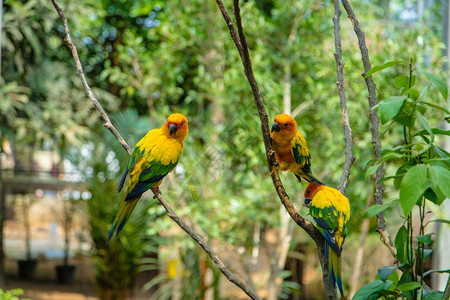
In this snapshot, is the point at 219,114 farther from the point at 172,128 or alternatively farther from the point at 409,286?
the point at 409,286

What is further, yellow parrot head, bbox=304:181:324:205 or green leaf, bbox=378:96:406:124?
yellow parrot head, bbox=304:181:324:205

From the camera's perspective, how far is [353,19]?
2.33 feet

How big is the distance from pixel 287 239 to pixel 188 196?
0.59m

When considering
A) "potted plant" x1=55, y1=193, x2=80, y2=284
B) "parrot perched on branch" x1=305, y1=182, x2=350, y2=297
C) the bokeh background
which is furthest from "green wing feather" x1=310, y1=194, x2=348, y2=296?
"potted plant" x1=55, y1=193, x2=80, y2=284

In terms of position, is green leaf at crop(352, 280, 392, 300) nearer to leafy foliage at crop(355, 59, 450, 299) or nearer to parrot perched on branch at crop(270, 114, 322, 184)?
leafy foliage at crop(355, 59, 450, 299)

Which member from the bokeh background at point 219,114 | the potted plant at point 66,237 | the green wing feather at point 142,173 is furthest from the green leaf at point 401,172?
the potted plant at point 66,237

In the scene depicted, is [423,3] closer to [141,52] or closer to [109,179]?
[141,52]

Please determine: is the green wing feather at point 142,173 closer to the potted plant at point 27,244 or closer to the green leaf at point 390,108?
the green leaf at point 390,108

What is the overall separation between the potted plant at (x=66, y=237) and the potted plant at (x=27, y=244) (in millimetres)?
224

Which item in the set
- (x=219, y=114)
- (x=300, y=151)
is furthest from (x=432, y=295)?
(x=219, y=114)

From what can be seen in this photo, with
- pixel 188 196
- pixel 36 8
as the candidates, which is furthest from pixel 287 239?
pixel 36 8

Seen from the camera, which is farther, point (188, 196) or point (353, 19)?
point (188, 196)

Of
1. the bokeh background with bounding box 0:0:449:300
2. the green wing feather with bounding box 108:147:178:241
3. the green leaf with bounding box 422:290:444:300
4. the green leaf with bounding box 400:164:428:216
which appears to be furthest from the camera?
the bokeh background with bounding box 0:0:449:300

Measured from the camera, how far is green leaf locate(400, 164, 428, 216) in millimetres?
432
